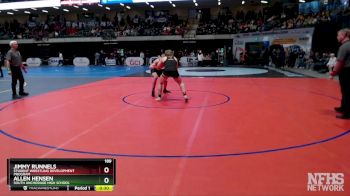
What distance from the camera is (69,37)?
3350 cm

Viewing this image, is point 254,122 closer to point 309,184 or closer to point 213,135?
point 213,135

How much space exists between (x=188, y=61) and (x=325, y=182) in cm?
2580

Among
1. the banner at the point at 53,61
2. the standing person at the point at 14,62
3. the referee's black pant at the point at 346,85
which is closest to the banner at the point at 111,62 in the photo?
the banner at the point at 53,61

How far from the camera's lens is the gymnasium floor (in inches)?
135

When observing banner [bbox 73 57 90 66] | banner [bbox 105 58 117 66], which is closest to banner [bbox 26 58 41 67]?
banner [bbox 73 57 90 66]

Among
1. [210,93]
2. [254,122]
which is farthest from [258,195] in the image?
[210,93]

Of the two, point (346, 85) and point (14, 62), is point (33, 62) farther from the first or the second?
point (346, 85)

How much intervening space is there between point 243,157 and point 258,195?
1081 mm

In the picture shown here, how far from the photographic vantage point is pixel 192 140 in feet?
16.3

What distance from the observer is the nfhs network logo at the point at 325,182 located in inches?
127
